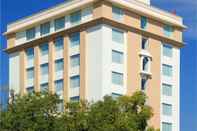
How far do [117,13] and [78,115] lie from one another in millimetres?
16602

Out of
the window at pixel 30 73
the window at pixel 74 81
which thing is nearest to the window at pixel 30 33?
the window at pixel 30 73

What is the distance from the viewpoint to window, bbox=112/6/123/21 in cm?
4893

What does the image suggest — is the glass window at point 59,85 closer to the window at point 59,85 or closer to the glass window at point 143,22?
the window at point 59,85

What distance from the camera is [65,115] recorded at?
34312 millimetres

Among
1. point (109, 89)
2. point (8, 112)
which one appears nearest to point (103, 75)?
point (109, 89)

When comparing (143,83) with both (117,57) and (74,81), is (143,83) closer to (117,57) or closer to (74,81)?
(117,57)

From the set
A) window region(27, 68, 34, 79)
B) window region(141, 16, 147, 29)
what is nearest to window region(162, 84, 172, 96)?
window region(141, 16, 147, 29)

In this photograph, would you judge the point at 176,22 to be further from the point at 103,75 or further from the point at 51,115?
the point at 51,115

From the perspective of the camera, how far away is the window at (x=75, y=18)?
164ft

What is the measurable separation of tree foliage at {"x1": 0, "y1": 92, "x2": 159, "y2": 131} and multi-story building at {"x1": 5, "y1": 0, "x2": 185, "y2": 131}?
11.3 m

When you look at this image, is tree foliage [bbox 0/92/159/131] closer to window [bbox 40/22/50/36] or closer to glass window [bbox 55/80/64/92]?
glass window [bbox 55/80/64/92]

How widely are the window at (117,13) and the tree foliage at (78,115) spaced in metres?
13.9

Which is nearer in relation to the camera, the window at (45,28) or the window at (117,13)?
the window at (117,13)

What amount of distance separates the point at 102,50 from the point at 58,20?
571 centimetres
